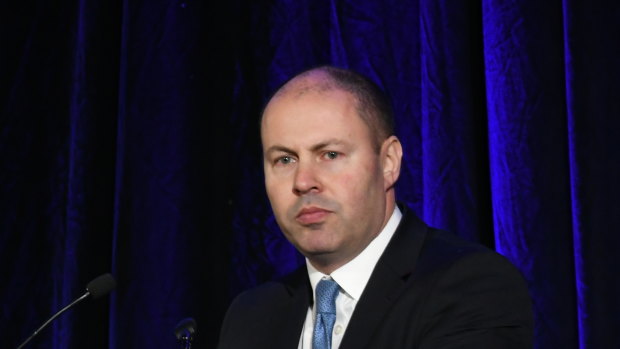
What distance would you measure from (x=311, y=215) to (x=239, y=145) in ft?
3.61

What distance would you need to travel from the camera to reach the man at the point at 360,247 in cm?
153

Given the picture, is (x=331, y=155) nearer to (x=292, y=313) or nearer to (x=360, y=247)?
(x=360, y=247)

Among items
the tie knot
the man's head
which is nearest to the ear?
the man's head

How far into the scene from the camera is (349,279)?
1.73 meters

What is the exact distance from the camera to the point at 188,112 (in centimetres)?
272

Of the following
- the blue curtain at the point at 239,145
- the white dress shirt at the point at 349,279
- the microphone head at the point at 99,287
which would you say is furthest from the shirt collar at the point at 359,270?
the blue curtain at the point at 239,145

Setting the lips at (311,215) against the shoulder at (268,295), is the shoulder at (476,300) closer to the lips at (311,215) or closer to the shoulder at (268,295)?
the lips at (311,215)

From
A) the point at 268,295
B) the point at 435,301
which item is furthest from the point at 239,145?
the point at 435,301

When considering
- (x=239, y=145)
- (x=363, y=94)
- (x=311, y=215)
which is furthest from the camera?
(x=239, y=145)

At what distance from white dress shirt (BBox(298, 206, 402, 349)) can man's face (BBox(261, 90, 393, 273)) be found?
19mm

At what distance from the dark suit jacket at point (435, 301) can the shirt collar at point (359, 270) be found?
0.09 feet

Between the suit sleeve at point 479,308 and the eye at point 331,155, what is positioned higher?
the eye at point 331,155

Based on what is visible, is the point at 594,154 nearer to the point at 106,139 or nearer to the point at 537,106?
the point at 537,106

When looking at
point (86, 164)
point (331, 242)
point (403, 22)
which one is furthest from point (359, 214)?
point (86, 164)
